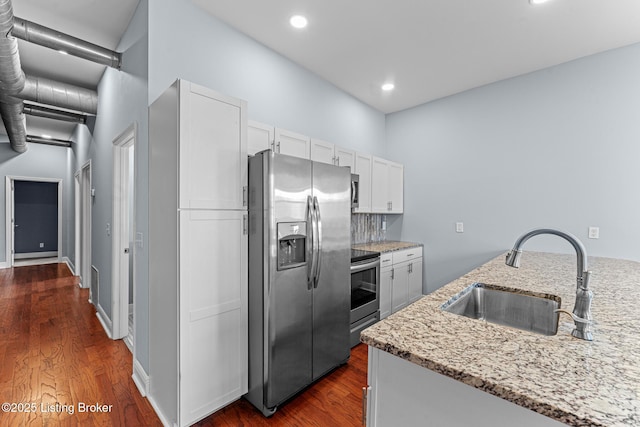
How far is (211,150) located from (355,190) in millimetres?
1895

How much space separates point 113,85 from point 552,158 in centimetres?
483

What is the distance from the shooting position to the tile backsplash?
3920 millimetres

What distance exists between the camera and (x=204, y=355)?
5.87 feet

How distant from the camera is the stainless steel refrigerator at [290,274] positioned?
191 cm

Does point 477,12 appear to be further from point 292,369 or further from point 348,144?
point 292,369

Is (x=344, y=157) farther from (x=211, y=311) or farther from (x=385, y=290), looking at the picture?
(x=211, y=311)

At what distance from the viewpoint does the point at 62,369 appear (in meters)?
2.46

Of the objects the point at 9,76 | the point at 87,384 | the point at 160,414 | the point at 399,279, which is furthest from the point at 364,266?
the point at 9,76

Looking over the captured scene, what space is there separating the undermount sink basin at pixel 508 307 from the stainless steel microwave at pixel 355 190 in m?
1.85

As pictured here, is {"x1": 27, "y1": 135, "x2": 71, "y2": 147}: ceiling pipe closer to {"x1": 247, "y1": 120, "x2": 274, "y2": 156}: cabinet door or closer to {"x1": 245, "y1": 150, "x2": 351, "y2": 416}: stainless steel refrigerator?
{"x1": 247, "y1": 120, "x2": 274, "y2": 156}: cabinet door

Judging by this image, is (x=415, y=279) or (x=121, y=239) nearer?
(x=121, y=239)

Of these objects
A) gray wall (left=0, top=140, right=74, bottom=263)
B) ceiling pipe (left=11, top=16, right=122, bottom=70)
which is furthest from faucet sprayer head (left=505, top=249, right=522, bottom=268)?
gray wall (left=0, top=140, right=74, bottom=263)

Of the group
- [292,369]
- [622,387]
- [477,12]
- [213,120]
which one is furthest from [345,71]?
[622,387]

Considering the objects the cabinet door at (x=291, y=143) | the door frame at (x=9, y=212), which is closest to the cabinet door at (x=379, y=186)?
the cabinet door at (x=291, y=143)
